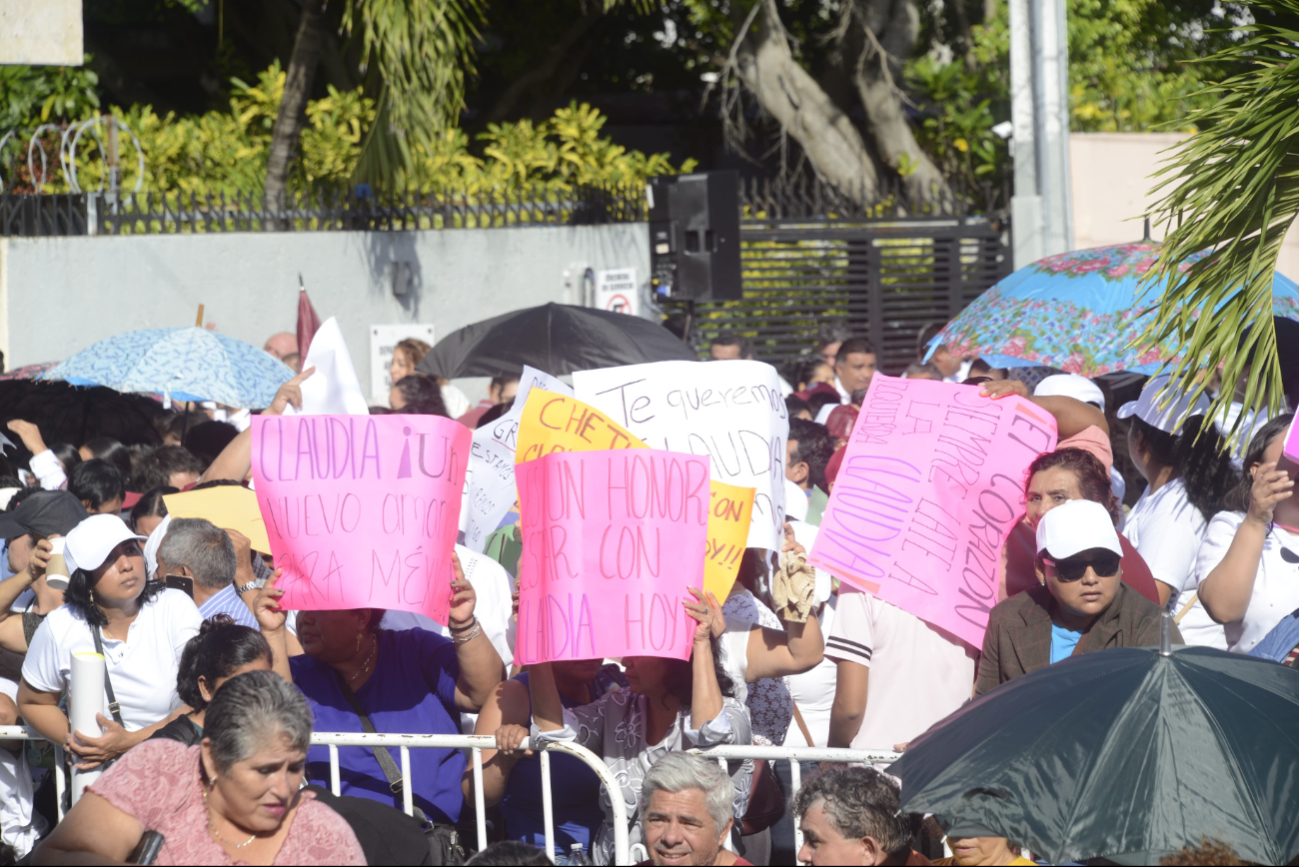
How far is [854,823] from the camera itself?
134 inches

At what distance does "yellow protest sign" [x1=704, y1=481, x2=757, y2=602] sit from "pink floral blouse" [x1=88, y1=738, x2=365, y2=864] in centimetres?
123

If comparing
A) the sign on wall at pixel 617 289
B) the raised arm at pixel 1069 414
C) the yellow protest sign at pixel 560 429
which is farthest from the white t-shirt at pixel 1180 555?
the sign on wall at pixel 617 289

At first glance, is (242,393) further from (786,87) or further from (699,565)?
(786,87)

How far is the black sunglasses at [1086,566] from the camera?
379 cm

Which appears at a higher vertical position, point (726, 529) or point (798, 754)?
point (726, 529)

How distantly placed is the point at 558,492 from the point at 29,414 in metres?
4.99

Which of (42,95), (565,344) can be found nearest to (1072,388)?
(565,344)

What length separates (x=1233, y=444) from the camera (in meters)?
4.43

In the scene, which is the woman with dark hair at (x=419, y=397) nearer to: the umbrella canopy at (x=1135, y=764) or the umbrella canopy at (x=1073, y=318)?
the umbrella canopy at (x=1073, y=318)

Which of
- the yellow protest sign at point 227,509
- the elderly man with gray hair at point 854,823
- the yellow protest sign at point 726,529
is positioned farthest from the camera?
the yellow protest sign at point 227,509

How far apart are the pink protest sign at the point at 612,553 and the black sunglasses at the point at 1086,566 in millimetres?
929

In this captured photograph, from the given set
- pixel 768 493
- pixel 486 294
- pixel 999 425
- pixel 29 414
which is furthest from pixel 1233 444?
pixel 486 294

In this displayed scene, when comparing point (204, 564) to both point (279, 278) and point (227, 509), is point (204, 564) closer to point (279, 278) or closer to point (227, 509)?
point (227, 509)

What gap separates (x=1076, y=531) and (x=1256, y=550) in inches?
30.2
